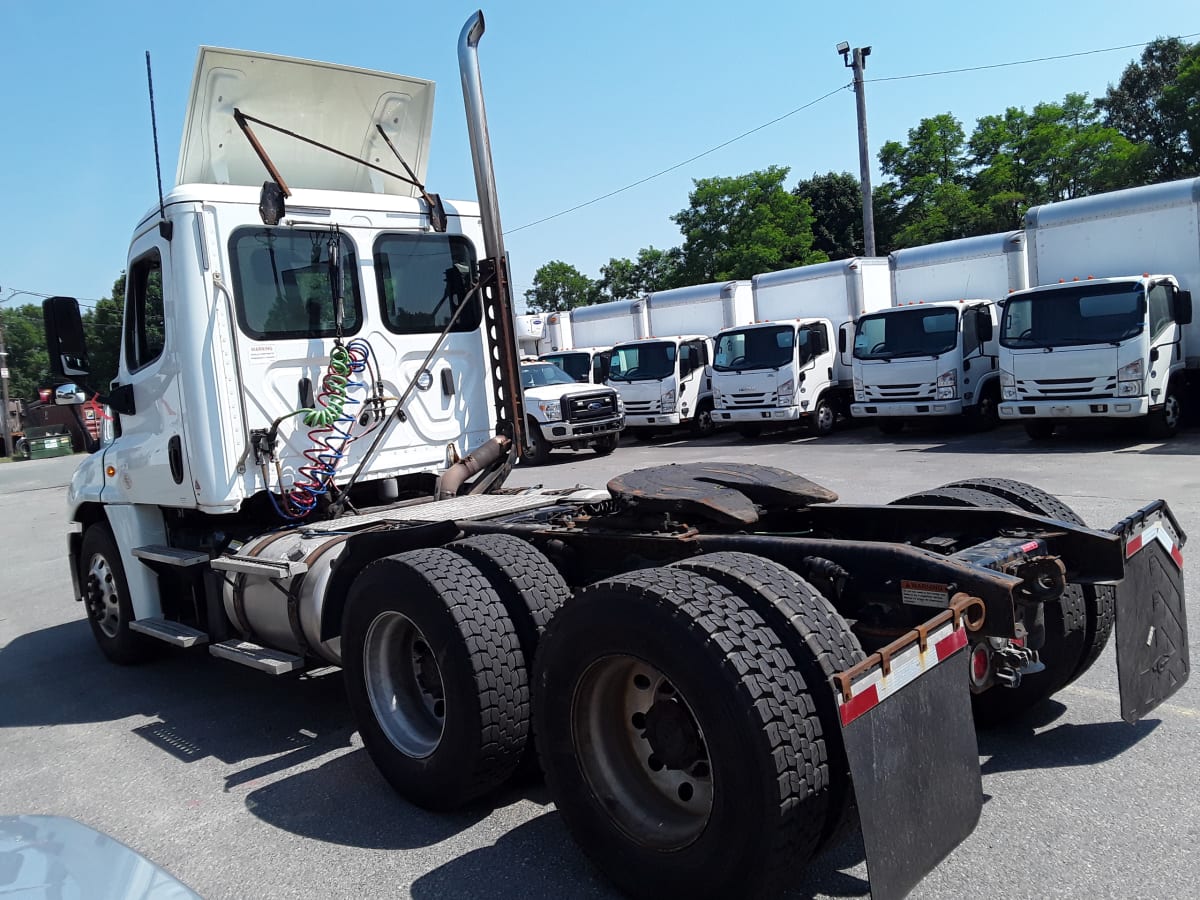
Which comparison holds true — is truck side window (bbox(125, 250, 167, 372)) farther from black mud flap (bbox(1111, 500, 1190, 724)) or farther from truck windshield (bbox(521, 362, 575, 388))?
truck windshield (bbox(521, 362, 575, 388))

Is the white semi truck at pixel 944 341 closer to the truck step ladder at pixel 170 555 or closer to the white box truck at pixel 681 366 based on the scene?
the white box truck at pixel 681 366

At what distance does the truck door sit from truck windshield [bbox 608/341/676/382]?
15.6 m

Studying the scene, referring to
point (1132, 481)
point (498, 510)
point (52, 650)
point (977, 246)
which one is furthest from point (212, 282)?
point (977, 246)

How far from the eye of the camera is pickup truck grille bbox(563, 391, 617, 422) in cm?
1841

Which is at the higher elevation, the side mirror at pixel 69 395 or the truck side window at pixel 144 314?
the truck side window at pixel 144 314

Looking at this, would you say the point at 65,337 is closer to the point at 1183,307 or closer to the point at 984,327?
the point at 1183,307

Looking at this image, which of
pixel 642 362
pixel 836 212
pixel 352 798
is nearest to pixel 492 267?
pixel 352 798

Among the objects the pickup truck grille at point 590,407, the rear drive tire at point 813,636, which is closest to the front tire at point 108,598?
the rear drive tire at point 813,636

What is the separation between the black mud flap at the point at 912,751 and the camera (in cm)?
249

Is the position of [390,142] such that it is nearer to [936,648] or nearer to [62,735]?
[62,735]

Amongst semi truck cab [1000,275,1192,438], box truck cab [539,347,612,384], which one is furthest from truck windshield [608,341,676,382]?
semi truck cab [1000,275,1192,438]

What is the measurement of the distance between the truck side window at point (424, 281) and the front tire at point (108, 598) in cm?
248

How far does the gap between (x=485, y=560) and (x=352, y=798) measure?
4.02 feet

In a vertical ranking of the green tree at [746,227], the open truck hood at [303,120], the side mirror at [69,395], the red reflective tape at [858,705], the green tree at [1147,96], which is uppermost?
the green tree at [1147,96]
